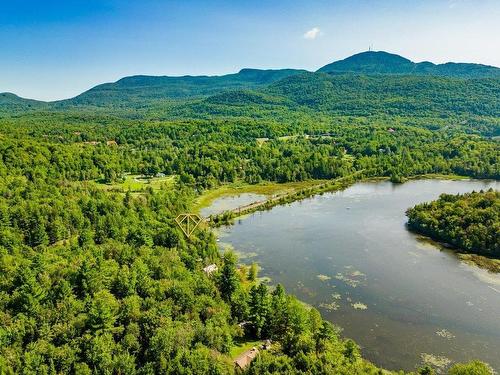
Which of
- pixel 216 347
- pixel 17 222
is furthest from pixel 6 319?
pixel 17 222

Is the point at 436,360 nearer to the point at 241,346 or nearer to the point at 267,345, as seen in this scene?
the point at 267,345

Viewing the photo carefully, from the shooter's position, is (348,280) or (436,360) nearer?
(436,360)

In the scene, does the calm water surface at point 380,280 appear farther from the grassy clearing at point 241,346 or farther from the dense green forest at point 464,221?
the grassy clearing at point 241,346

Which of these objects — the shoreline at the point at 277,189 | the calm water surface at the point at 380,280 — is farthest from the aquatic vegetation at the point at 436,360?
the shoreline at the point at 277,189

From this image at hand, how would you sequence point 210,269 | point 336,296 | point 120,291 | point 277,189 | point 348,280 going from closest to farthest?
point 120,291
point 336,296
point 210,269
point 348,280
point 277,189

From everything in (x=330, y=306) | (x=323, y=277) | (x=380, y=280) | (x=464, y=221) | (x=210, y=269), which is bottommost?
(x=380, y=280)

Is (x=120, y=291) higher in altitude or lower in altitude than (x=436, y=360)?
higher

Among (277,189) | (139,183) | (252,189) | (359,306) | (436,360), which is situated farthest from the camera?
(252,189)

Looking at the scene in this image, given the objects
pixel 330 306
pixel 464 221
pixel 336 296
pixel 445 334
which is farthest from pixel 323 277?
pixel 464 221
